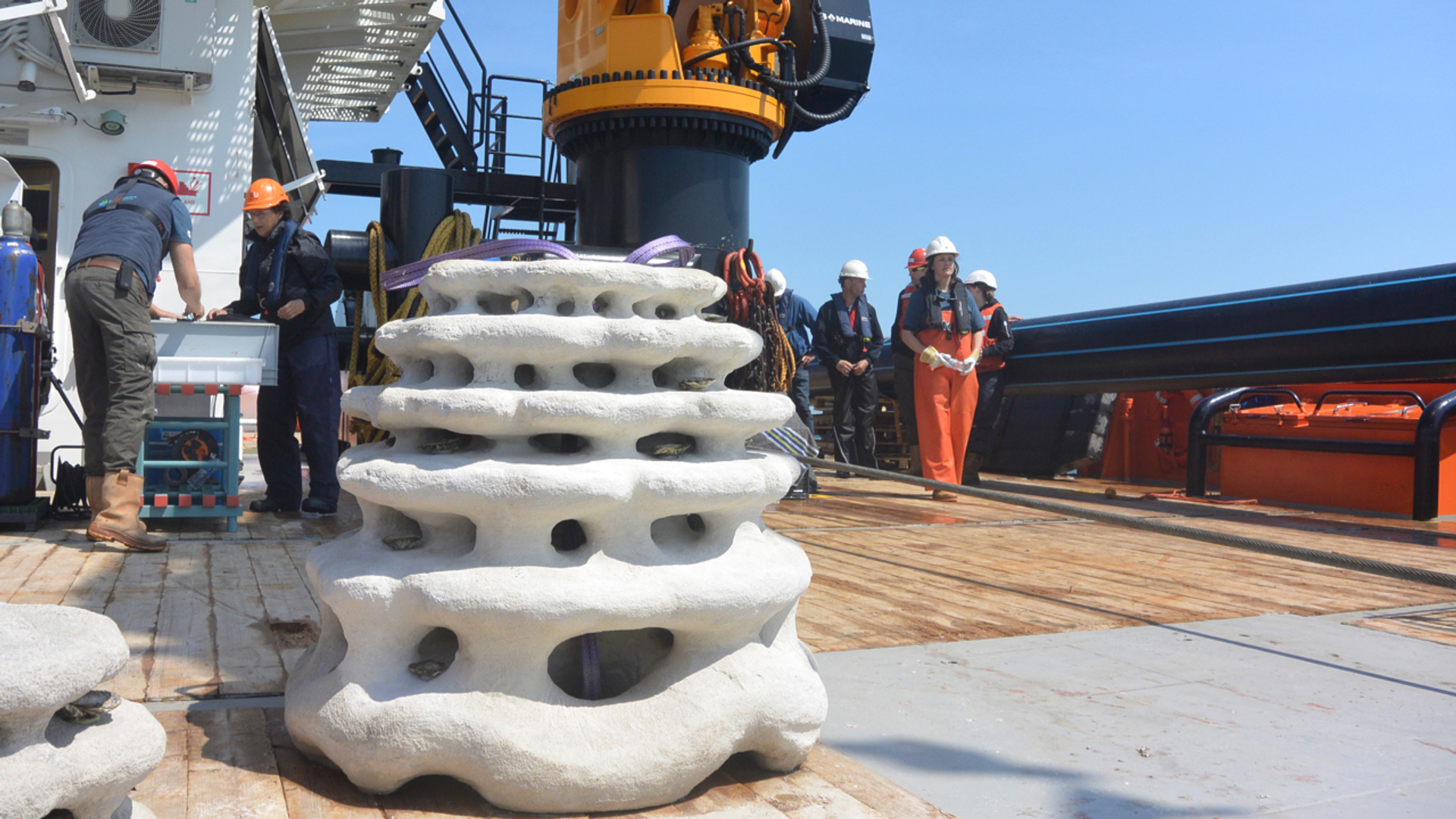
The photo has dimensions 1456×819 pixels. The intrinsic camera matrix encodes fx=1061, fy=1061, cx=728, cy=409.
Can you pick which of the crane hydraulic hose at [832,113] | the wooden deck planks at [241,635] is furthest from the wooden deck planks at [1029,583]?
the crane hydraulic hose at [832,113]

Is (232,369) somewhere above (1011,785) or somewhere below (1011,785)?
above

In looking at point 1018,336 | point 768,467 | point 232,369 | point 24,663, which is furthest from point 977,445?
point 24,663

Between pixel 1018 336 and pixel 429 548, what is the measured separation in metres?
6.86

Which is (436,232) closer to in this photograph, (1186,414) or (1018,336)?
(1018,336)

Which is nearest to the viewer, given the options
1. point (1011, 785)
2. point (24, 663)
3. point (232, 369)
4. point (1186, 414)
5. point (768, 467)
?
point (24, 663)

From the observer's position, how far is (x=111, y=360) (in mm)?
4195

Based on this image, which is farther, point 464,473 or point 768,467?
point 768,467

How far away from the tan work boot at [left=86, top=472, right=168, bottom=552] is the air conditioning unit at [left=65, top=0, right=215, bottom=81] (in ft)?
12.1

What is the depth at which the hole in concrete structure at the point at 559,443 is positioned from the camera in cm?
207

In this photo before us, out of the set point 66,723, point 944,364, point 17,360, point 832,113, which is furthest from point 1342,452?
point 17,360

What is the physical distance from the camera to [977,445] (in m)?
7.91

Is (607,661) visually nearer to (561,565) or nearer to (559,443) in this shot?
(561,565)

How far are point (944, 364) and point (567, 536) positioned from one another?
16.9 ft

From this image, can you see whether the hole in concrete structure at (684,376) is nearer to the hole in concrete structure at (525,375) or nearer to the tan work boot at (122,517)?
the hole in concrete structure at (525,375)
